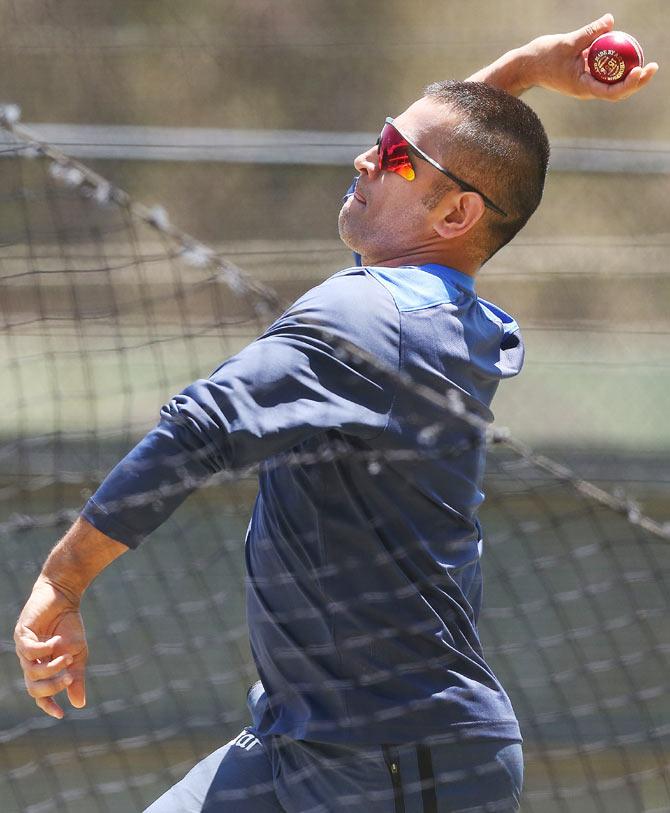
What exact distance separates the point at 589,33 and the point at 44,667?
1.07 meters

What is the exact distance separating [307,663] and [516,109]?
711 mm

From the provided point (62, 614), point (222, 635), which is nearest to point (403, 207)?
point (62, 614)

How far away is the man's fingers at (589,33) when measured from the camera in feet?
5.15

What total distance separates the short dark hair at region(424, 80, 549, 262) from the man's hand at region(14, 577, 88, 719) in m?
0.66

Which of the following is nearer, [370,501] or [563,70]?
[370,501]

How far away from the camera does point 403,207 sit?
1.44m

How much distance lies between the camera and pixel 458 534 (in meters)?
1.38

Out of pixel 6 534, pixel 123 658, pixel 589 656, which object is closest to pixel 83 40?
pixel 6 534

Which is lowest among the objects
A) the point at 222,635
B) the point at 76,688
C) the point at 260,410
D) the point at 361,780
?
the point at 222,635

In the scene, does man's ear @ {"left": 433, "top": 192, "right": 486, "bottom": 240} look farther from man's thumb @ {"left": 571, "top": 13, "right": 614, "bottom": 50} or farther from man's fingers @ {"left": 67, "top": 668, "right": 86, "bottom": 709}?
man's fingers @ {"left": 67, "top": 668, "right": 86, "bottom": 709}

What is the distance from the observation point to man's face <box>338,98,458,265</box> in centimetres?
143

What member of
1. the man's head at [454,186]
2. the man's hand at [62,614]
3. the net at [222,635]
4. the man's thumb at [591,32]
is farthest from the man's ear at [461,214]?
the net at [222,635]

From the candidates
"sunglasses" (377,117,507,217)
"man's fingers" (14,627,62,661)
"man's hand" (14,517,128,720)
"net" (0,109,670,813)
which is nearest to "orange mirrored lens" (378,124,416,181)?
"sunglasses" (377,117,507,217)

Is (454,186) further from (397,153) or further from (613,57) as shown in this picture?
(613,57)
